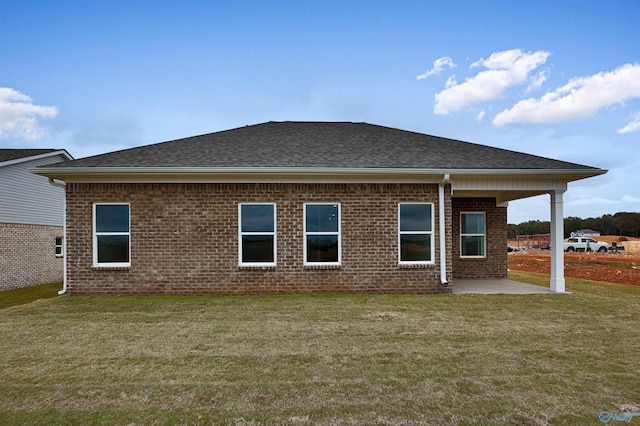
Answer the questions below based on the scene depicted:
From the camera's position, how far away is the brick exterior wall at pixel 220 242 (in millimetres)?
9500

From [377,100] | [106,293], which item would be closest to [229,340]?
[106,293]

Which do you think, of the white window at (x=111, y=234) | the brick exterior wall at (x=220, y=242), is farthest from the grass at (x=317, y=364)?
the white window at (x=111, y=234)

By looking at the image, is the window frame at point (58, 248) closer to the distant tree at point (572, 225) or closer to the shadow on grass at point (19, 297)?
the shadow on grass at point (19, 297)

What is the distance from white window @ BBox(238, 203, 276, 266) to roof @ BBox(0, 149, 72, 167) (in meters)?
11.8

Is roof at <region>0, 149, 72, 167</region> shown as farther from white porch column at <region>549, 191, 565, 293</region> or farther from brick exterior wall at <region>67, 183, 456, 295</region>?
white porch column at <region>549, 191, 565, 293</region>

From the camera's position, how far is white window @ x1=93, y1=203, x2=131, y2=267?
9547 millimetres

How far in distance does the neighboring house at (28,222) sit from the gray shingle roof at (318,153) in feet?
27.3

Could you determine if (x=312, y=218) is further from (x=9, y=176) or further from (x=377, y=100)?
(x=9, y=176)

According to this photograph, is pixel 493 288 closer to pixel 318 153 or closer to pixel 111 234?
pixel 318 153

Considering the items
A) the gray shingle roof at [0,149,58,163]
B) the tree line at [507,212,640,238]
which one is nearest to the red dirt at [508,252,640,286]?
the gray shingle roof at [0,149,58,163]

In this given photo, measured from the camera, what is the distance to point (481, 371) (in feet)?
14.3

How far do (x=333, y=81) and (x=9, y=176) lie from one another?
49.1 ft

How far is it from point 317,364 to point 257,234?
5.46 metres

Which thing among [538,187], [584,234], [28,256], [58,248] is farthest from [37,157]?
[584,234]
